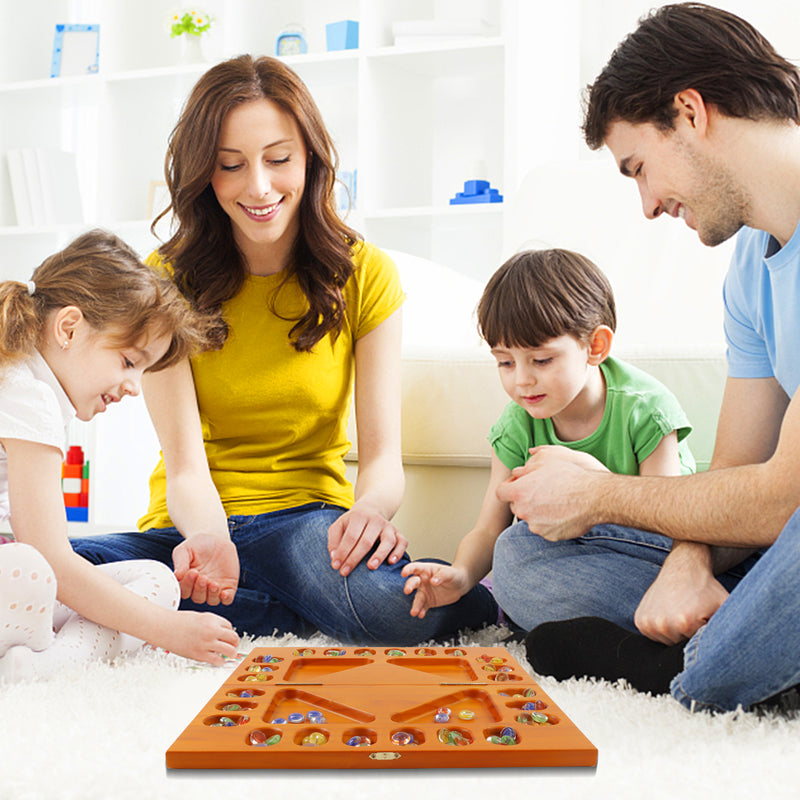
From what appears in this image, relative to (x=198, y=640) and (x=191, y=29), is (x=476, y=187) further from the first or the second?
(x=198, y=640)

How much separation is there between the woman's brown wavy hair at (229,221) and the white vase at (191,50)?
6.42 feet

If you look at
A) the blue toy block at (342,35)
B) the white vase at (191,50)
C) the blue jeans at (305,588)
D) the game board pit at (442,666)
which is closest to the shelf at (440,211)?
the blue toy block at (342,35)

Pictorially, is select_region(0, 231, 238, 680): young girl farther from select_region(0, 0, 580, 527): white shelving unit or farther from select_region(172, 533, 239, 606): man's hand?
select_region(0, 0, 580, 527): white shelving unit

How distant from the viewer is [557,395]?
120 centimetres

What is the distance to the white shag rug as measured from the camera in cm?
63

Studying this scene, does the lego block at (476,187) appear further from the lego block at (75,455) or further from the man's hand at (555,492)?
the man's hand at (555,492)

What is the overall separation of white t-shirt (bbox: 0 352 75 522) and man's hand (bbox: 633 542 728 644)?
0.65 metres

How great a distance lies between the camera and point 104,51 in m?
3.18

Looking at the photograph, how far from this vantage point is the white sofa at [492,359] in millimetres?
1421

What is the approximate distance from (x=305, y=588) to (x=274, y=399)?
0.28m

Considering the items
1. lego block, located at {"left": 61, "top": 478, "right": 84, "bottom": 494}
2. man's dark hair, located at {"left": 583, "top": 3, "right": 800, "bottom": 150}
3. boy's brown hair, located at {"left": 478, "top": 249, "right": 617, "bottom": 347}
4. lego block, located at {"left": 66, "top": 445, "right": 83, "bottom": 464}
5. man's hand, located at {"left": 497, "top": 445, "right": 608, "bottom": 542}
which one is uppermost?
man's dark hair, located at {"left": 583, "top": 3, "right": 800, "bottom": 150}

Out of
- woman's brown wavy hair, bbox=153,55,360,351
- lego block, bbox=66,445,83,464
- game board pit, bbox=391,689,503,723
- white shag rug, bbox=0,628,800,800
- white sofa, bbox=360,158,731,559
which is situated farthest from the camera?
lego block, bbox=66,445,83,464

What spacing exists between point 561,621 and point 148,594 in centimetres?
47

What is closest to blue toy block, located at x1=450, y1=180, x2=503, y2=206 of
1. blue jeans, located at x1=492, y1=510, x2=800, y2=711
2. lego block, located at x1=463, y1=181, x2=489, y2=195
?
lego block, located at x1=463, y1=181, x2=489, y2=195
